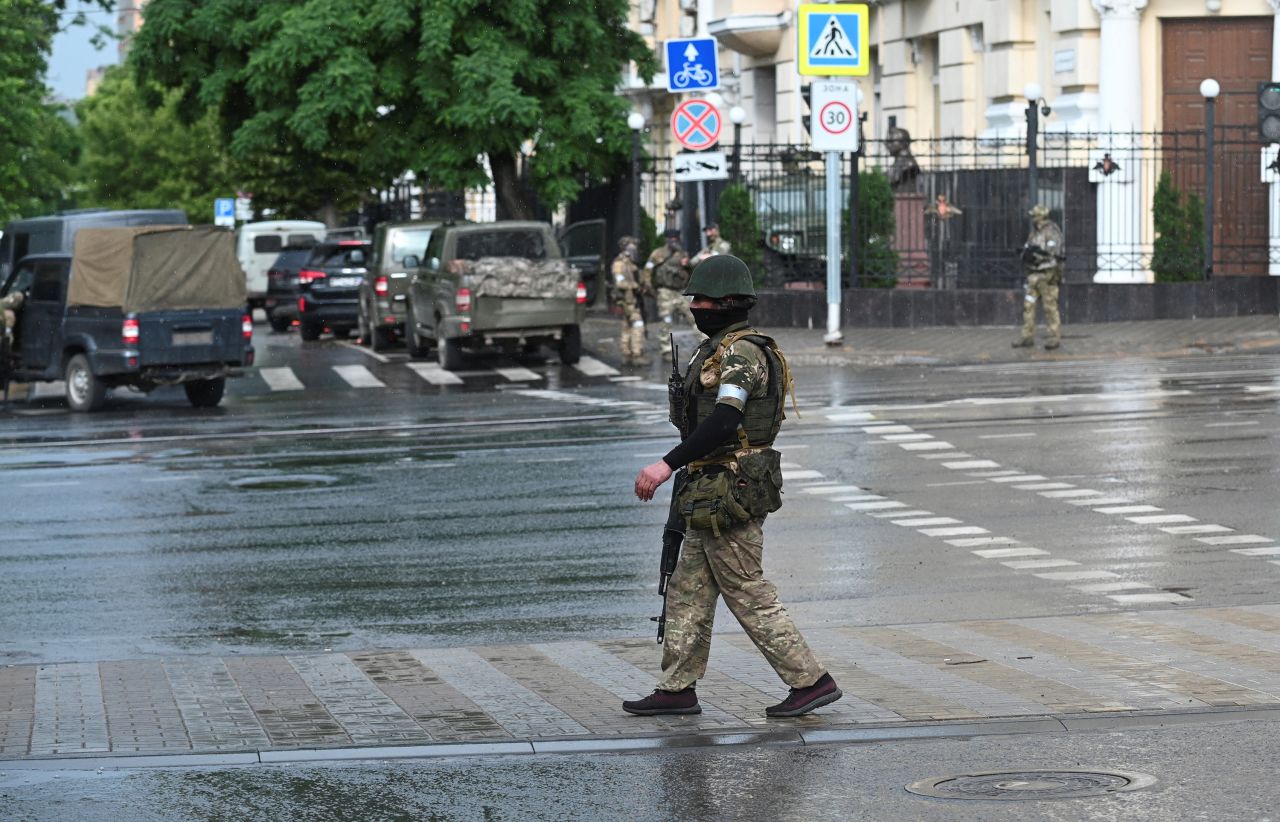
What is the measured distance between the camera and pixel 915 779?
700 centimetres

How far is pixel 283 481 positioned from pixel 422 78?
21786mm

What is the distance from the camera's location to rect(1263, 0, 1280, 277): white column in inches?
1147

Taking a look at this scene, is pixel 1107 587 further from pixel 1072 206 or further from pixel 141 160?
pixel 141 160

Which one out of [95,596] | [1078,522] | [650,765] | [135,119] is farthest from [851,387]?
[135,119]

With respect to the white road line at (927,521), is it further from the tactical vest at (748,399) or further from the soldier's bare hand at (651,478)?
the soldier's bare hand at (651,478)

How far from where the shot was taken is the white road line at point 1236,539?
477 inches

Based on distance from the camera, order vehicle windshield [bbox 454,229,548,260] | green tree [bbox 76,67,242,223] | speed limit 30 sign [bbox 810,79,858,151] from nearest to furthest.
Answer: speed limit 30 sign [bbox 810,79,858,151]
vehicle windshield [bbox 454,229,548,260]
green tree [bbox 76,67,242,223]

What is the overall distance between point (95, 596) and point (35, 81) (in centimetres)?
4448

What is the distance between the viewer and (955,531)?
1279 centimetres

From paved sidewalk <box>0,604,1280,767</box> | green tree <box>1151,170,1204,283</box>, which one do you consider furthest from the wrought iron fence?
paved sidewalk <box>0,604,1280,767</box>

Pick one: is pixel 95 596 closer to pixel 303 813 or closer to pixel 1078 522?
pixel 303 813

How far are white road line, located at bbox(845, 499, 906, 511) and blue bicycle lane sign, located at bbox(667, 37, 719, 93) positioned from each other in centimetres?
1577

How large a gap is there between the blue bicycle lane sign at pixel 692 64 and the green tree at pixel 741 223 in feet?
10.4

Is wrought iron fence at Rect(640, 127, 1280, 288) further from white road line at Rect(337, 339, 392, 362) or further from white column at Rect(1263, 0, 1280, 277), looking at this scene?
white road line at Rect(337, 339, 392, 362)
